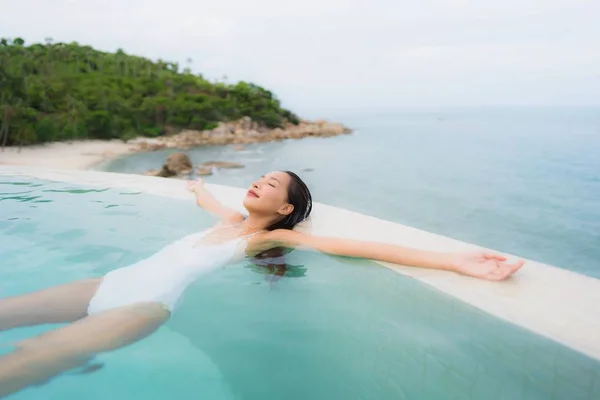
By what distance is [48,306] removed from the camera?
181cm

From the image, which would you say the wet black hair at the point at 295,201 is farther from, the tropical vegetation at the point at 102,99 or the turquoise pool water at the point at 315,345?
the tropical vegetation at the point at 102,99

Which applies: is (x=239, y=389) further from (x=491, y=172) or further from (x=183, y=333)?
(x=491, y=172)

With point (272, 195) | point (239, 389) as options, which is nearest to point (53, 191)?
point (272, 195)

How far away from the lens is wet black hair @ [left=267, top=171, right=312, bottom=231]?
96.9 inches

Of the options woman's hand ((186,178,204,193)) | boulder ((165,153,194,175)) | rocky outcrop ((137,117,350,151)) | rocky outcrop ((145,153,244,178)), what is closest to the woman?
woman's hand ((186,178,204,193))

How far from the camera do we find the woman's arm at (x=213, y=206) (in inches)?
111

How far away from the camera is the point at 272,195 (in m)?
2.38

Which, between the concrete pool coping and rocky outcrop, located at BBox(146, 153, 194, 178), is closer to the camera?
the concrete pool coping

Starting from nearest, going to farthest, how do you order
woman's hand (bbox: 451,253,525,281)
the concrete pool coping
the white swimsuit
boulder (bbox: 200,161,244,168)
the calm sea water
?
the concrete pool coping → the white swimsuit → woman's hand (bbox: 451,253,525,281) → the calm sea water → boulder (bbox: 200,161,244,168)

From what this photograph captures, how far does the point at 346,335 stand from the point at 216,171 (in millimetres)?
14932

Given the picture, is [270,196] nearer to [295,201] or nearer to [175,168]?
[295,201]

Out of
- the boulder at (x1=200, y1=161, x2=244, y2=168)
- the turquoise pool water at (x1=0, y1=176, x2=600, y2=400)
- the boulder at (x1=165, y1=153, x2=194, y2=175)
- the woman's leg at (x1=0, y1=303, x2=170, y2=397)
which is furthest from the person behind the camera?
the boulder at (x1=200, y1=161, x2=244, y2=168)

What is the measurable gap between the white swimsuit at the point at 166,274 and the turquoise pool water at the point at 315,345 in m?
0.06

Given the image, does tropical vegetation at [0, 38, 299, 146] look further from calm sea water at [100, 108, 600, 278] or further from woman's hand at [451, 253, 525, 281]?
woman's hand at [451, 253, 525, 281]
